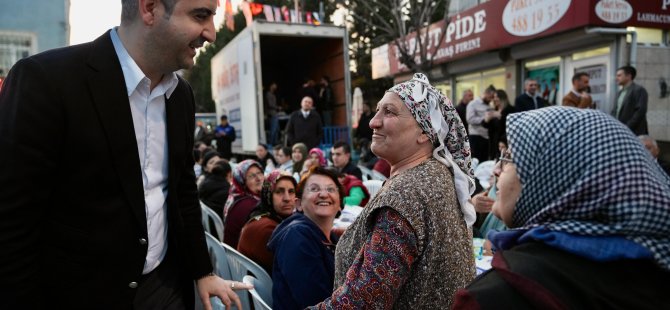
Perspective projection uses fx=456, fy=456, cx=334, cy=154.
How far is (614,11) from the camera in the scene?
8195 mm

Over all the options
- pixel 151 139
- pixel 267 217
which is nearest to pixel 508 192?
pixel 151 139

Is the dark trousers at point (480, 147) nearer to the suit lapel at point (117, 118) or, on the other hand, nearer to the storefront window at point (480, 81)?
the storefront window at point (480, 81)

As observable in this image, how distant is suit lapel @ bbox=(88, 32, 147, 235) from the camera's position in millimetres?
1393

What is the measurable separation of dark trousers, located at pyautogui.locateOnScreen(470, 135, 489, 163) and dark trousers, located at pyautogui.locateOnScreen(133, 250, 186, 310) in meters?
7.54

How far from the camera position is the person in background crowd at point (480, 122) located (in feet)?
27.3

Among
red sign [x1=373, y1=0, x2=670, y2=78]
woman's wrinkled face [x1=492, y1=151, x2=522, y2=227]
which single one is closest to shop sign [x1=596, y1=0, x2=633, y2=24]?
red sign [x1=373, y1=0, x2=670, y2=78]

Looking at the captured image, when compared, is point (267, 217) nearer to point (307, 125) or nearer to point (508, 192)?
point (508, 192)

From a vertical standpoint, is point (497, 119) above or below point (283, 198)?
above

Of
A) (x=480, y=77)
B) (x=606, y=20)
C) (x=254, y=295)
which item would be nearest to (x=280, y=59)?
(x=480, y=77)

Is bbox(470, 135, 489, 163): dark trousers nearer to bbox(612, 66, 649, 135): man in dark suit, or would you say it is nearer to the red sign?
bbox(612, 66, 649, 135): man in dark suit

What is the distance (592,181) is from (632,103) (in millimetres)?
6868

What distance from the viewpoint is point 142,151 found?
5.03 feet

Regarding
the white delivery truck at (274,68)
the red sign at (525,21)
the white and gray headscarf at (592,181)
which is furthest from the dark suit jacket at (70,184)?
the red sign at (525,21)

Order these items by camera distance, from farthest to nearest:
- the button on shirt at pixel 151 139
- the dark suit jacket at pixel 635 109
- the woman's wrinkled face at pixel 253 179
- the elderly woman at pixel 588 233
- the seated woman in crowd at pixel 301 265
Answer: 1. the dark suit jacket at pixel 635 109
2. the woman's wrinkled face at pixel 253 179
3. the seated woman in crowd at pixel 301 265
4. the button on shirt at pixel 151 139
5. the elderly woman at pixel 588 233
